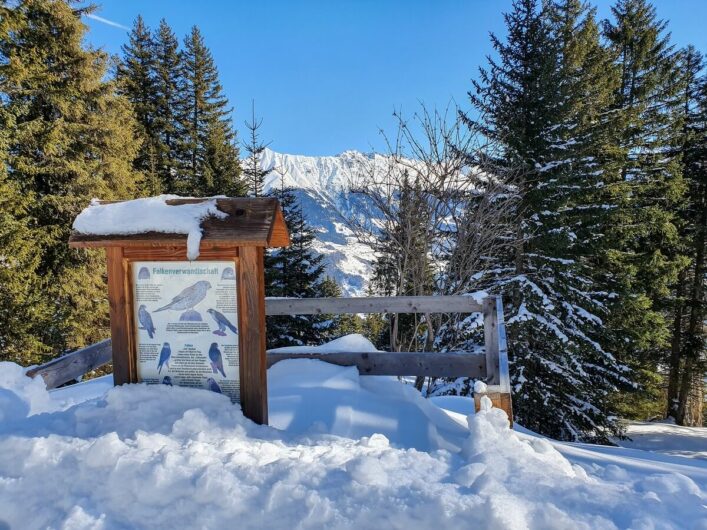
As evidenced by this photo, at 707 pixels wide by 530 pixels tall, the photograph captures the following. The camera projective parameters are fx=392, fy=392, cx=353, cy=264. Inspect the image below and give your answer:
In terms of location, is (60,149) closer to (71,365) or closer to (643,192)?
(71,365)

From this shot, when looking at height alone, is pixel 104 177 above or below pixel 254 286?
above

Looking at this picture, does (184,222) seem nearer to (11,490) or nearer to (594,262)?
(11,490)

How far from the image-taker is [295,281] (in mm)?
17844

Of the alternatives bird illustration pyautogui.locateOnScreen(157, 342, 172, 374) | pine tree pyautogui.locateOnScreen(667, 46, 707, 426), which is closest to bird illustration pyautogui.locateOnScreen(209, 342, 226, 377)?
bird illustration pyautogui.locateOnScreen(157, 342, 172, 374)

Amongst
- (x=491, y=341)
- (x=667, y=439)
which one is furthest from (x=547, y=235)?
(x=667, y=439)

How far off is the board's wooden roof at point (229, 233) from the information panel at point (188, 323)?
192 millimetres

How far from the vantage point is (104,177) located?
13.4 metres

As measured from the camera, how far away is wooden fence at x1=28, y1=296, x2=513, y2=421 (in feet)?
12.0

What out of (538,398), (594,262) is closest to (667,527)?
(538,398)

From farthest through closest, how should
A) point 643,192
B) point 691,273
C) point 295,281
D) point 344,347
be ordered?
point 295,281 → point 691,273 → point 643,192 → point 344,347

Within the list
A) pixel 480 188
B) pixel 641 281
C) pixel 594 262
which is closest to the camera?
pixel 480 188

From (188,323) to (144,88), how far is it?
22809 millimetres

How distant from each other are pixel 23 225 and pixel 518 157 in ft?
42.0

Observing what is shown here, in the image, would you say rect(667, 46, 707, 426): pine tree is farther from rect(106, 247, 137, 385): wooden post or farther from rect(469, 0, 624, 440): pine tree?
rect(106, 247, 137, 385): wooden post
